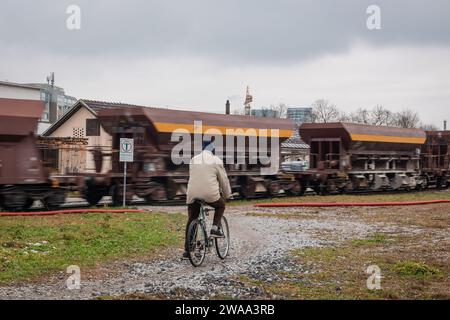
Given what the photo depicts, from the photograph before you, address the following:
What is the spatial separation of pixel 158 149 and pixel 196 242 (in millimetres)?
12811

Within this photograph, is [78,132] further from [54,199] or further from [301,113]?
[301,113]

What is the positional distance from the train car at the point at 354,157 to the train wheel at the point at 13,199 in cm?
1315

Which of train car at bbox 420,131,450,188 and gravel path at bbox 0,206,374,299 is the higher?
train car at bbox 420,131,450,188

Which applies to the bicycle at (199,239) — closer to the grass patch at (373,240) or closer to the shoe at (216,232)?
the shoe at (216,232)

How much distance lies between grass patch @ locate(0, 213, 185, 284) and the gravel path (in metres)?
0.60

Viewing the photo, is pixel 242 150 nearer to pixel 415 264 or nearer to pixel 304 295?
pixel 415 264

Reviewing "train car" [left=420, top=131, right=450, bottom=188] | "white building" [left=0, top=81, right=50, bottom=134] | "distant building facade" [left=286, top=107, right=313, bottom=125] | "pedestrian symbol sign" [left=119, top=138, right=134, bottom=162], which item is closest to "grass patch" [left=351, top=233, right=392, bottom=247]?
"pedestrian symbol sign" [left=119, top=138, right=134, bottom=162]

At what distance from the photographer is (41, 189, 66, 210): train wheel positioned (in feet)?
63.2

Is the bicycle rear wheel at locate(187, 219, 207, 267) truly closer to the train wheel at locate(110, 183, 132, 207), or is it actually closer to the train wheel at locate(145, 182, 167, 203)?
the train wheel at locate(110, 183, 132, 207)

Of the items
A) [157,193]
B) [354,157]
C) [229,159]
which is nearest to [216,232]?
[157,193]

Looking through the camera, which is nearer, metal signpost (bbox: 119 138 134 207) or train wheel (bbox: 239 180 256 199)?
metal signpost (bbox: 119 138 134 207)

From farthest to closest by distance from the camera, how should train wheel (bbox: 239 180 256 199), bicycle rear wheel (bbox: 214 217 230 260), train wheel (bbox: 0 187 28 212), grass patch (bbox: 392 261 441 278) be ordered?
train wheel (bbox: 239 180 256 199)
train wheel (bbox: 0 187 28 212)
bicycle rear wheel (bbox: 214 217 230 260)
grass patch (bbox: 392 261 441 278)

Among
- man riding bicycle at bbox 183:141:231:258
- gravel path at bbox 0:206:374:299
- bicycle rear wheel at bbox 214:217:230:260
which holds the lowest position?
gravel path at bbox 0:206:374:299

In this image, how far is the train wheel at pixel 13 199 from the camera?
18405mm
